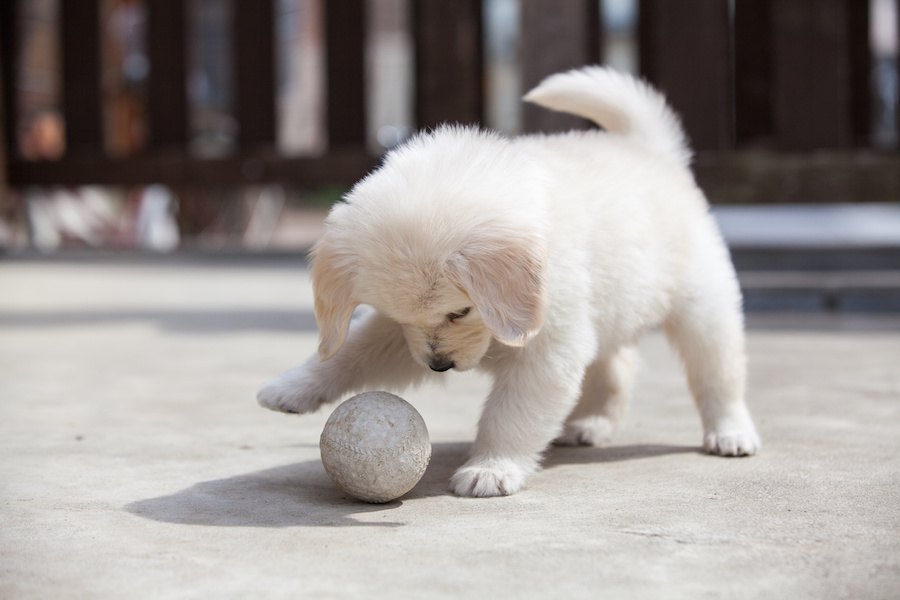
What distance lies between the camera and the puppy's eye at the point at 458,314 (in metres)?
2.70

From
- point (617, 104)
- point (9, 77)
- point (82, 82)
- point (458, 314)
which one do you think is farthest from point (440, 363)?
point (9, 77)

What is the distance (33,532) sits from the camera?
2428mm

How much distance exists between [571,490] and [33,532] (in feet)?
4.04

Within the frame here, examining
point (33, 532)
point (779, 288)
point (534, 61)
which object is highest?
point (534, 61)

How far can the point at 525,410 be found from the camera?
2.88m

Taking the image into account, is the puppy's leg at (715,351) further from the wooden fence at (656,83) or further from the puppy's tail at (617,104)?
the wooden fence at (656,83)

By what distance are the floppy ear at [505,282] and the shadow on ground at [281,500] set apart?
483 mm

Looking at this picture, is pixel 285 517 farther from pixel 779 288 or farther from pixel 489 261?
pixel 779 288

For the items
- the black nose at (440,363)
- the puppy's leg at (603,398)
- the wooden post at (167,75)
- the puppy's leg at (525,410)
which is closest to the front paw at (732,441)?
the puppy's leg at (603,398)

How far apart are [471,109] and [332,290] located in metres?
4.22

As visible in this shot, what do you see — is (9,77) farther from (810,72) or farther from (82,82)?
(810,72)

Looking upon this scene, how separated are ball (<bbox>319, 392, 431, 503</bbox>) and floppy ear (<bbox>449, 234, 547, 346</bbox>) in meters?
0.33

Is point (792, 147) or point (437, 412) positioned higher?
point (792, 147)

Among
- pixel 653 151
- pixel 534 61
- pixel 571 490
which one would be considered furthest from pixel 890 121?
pixel 571 490
